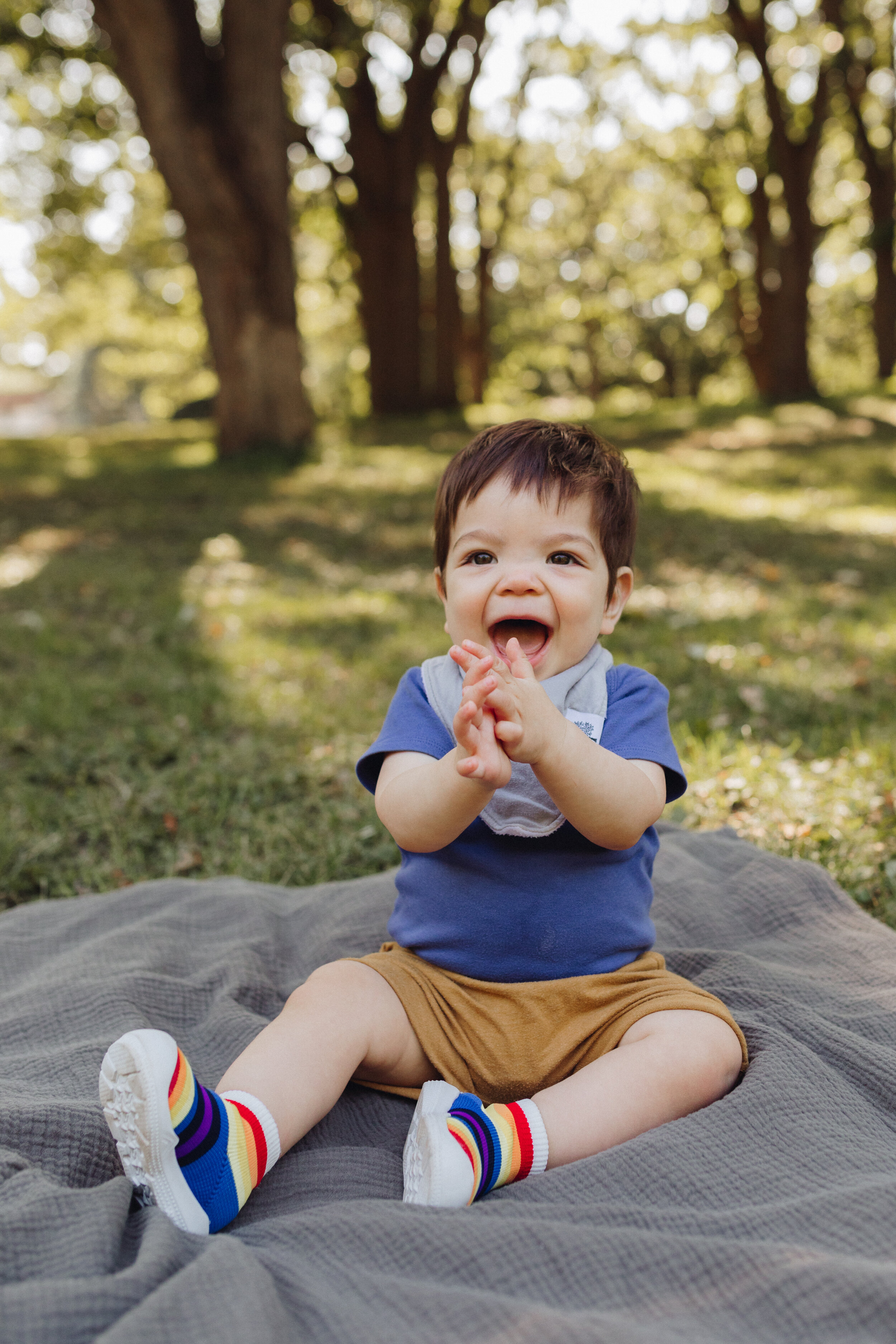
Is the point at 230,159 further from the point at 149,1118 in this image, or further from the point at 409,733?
the point at 149,1118

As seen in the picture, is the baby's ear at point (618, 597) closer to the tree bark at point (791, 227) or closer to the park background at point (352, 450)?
the park background at point (352, 450)

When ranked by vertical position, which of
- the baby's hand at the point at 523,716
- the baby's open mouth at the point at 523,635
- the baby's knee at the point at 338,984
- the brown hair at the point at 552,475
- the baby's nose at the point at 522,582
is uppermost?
the brown hair at the point at 552,475

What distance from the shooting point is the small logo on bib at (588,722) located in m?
1.90

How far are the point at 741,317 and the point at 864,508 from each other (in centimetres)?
2310

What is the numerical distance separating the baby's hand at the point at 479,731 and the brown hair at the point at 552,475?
0.44 meters

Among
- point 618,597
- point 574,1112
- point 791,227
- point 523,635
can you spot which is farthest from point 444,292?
point 574,1112

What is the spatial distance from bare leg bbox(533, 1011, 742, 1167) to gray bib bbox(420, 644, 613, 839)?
0.40m

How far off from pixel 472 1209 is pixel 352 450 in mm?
11239

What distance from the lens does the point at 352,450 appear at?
12.1 m

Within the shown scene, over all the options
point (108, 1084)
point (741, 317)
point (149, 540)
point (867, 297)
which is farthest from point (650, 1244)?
point (867, 297)

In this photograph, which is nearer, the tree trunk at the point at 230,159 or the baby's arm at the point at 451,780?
the baby's arm at the point at 451,780

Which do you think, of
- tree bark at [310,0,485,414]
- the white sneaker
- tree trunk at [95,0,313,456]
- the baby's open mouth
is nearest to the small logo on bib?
the baby's open mouth

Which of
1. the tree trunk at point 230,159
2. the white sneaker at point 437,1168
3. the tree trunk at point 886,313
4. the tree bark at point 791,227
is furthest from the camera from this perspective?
the tree trunk at point 886,313

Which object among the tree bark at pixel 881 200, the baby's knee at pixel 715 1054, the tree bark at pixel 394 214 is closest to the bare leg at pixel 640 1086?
the baby's knee at pixel 715 1054
